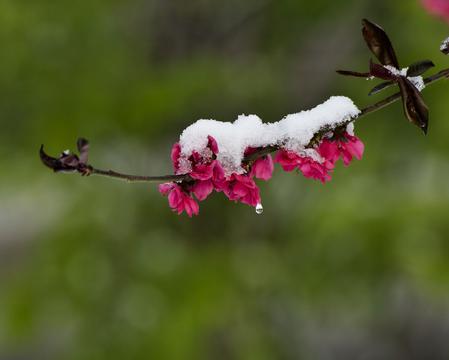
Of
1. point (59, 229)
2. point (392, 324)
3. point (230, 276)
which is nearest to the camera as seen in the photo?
point (230, 276)

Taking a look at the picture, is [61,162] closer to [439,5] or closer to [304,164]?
[304,164]

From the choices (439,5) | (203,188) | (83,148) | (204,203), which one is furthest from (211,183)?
(204,203)

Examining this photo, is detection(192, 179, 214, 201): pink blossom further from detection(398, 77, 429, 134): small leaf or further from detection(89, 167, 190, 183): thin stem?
detection(398, 77, 429, 134): small leaf

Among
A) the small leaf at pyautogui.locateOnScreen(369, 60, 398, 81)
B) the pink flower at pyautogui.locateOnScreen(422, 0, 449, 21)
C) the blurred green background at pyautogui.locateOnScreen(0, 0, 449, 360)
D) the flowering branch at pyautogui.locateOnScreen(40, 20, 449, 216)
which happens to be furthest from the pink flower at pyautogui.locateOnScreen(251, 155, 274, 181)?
the blurred green background at pyautogui.locateOnScreen(0, 0, 449, 360)

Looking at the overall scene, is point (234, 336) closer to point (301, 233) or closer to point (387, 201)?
point (301, 233)

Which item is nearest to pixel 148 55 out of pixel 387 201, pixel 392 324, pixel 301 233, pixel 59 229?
pixel 59 229

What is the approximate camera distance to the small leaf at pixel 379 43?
0.52 m

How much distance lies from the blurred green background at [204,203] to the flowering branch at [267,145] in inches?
61.3

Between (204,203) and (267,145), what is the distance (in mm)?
1995

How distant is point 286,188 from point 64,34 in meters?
1.02

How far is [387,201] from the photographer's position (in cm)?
225

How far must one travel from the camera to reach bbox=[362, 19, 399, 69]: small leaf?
0.52 metres

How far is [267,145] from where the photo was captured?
54 cm

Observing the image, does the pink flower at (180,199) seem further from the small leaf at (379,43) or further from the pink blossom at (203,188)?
the small leaf at (379,43)
